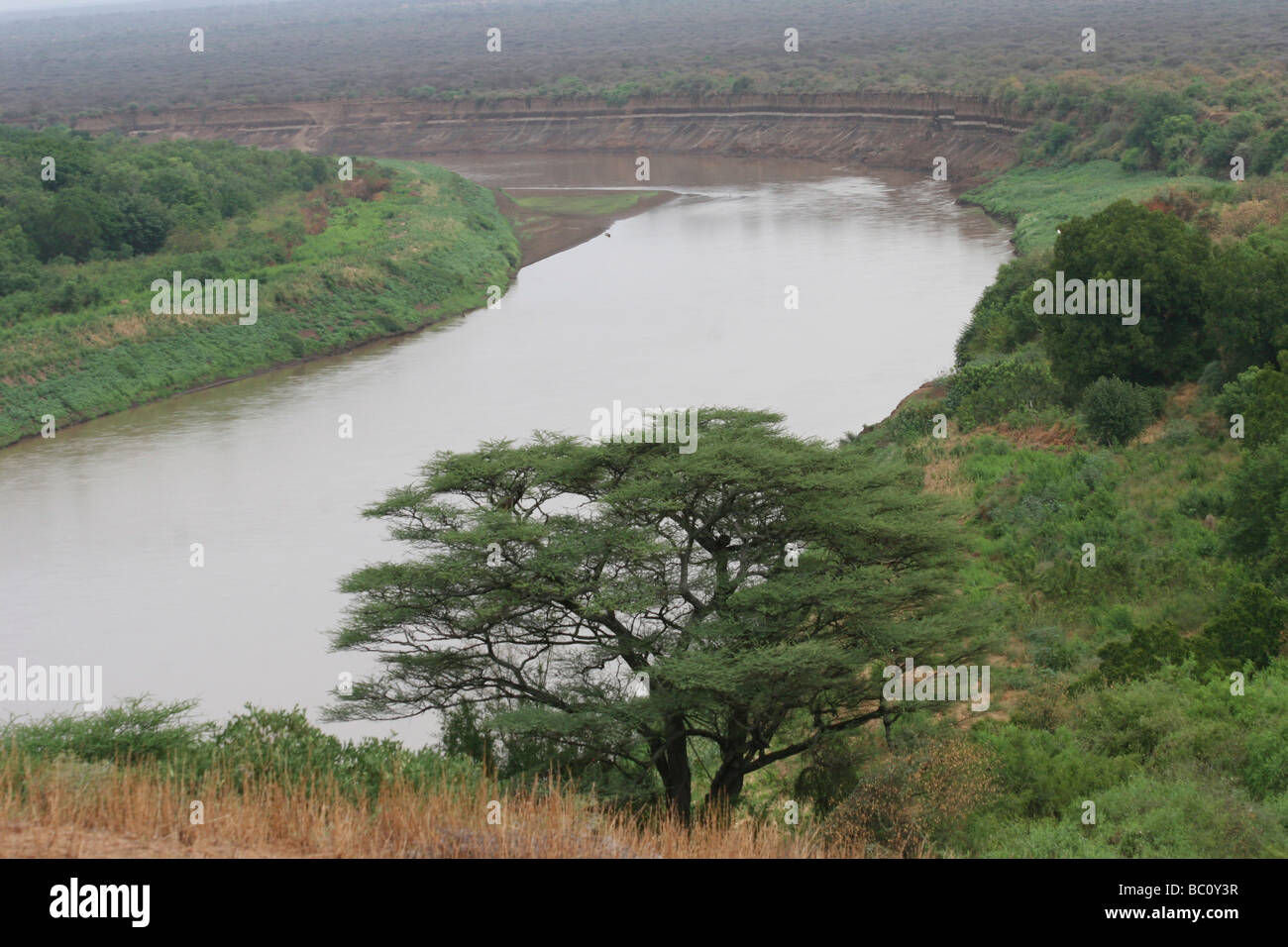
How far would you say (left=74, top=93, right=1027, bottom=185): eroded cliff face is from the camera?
79.0 meters

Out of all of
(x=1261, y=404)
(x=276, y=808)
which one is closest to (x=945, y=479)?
(x=1261, y=404)

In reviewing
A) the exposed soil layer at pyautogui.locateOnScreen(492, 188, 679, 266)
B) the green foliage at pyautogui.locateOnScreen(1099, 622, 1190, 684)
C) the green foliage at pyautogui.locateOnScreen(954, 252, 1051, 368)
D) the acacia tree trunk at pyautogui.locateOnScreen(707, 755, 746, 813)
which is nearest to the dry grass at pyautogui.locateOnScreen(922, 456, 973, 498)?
the green foliage at pyautogui.locateOnScreen(1099, 622, 1190, 684)

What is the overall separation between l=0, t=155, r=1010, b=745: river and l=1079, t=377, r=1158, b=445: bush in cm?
733

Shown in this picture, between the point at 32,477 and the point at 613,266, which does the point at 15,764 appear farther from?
the point at 613,266

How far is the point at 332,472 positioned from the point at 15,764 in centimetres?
2034

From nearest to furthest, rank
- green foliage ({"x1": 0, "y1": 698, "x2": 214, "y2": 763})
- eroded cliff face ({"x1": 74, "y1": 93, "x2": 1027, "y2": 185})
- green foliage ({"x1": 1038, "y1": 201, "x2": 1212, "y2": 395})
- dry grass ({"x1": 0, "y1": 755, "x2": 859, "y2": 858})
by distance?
dry grass ({"x1": 0, "y1": 755, "x2": 859, "y2": 858}), green foliage ({"x1": 0, "y1": 698, "x2": 214, "y2": 763}), green foliage ({"x1": 1038, "y1": 201, "x2": 1212, "y2": 395}), eroded cliff face ({"x1": 74, "y1": 93, "x2": 1027, "y2": 185})

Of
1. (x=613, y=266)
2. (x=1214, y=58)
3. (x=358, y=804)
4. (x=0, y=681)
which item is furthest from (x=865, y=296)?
(x=1214, y=58)

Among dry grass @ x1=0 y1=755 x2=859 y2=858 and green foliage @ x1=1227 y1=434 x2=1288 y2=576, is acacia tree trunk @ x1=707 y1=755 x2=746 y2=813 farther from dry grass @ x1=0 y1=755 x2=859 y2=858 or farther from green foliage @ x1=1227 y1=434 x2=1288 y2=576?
green foliage @ x1=1227 y1=434 x2=1288 y2=576

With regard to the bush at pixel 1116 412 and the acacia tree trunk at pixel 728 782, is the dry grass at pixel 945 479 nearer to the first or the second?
the bush at pixel 1116 412

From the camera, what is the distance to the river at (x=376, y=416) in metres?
22.5

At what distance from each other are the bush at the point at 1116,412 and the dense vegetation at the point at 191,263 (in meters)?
25.0

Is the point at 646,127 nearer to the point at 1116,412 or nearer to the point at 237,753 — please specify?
the point at 1116,412

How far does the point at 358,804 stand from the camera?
11.3 m

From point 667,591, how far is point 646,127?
83816mm
